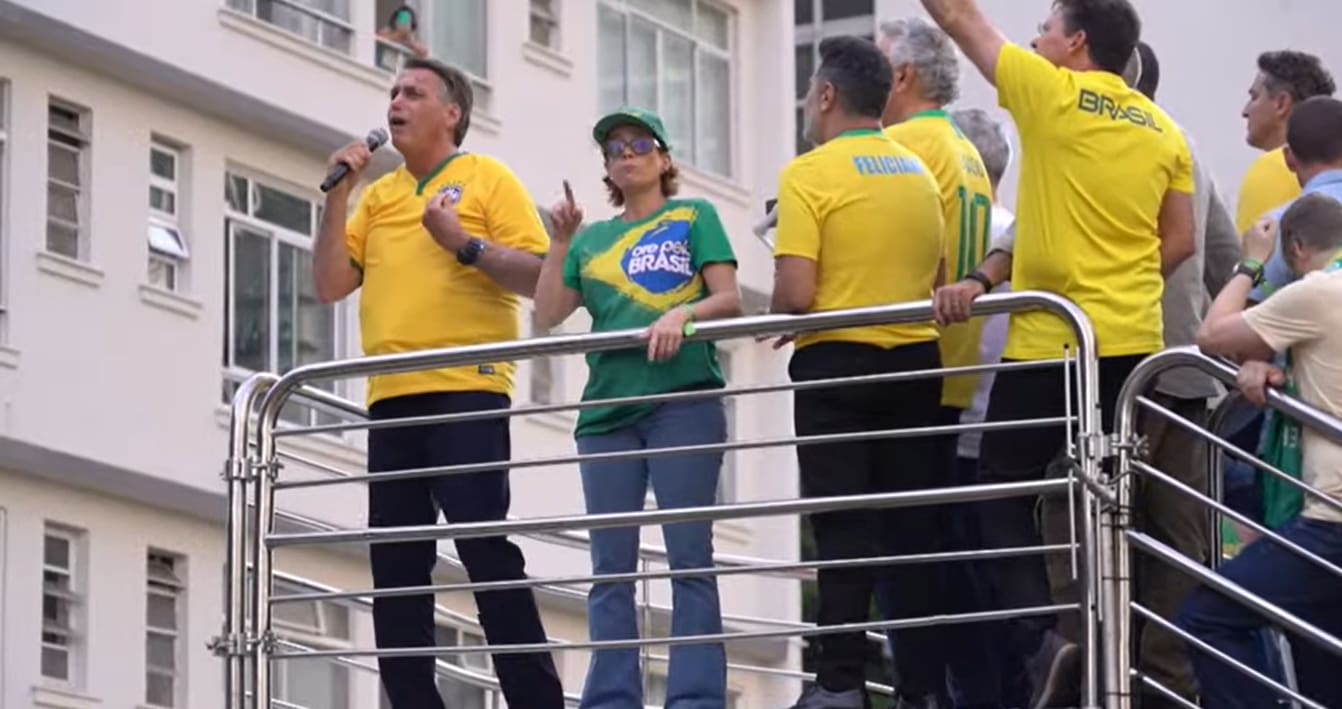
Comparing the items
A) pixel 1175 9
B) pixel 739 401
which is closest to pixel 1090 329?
pixel 739 401

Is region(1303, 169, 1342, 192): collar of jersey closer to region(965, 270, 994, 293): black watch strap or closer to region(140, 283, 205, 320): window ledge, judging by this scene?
region(965, 270, 994, 293): black watch strap

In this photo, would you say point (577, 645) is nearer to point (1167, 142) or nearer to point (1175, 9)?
point (1167, 142)

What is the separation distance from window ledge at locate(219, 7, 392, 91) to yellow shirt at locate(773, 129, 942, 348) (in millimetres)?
18829

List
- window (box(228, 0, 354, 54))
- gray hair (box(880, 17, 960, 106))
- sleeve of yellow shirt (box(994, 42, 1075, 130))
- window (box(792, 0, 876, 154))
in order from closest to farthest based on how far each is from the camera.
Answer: sleeve of yellow shirt (box(994, 42, 1075, 130)), gray hair (box(880, 17, 960, 106)), window (box(228, 0, 354, 54)), window (box(792, 0, 876, 154))

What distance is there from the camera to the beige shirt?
11.0 m

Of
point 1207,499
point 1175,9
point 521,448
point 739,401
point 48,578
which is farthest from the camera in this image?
point 1175,9

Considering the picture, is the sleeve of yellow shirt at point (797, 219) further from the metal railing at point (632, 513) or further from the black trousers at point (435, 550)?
the black trousers at point (435, 550)

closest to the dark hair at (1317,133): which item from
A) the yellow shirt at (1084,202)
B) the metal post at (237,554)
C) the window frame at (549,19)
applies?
the yellow shirt at (1084,202)

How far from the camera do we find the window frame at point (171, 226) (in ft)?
99.5

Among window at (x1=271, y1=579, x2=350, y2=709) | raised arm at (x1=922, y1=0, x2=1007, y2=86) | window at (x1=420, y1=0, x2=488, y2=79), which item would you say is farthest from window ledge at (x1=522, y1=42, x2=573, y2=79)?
raised arm at (x1=922, y1=0, x2=1007, y2=86)

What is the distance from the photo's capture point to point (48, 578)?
95.4 feet

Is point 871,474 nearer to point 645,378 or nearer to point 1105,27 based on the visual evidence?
point 645,378

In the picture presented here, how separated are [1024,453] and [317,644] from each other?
64.5ft

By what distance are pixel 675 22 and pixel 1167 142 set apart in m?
25.3
